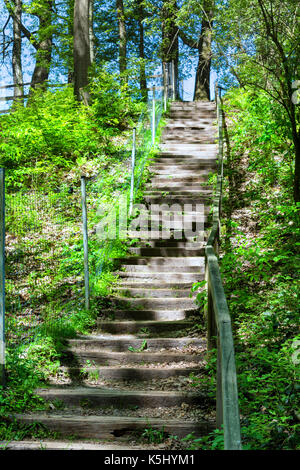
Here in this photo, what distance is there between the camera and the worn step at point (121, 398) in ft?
12.8

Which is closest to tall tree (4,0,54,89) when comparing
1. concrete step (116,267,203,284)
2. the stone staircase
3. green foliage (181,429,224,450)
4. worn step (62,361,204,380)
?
the stone staircase

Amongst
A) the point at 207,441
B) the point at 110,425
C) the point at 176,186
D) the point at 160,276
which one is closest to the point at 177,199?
the point at 176,186

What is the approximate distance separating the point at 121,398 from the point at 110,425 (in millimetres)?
446

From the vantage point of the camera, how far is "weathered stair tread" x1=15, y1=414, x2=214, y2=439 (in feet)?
11.2

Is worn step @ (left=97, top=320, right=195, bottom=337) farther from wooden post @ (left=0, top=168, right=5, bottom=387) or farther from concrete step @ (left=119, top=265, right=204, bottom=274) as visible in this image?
wooden post @ (left=0, top=168, right=5, bottom=387)

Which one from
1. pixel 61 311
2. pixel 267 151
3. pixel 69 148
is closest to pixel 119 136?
pixel 69 148

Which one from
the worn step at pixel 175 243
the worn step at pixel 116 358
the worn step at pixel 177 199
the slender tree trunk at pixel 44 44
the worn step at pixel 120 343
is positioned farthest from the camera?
the slender tree trunk at pixel 44 44

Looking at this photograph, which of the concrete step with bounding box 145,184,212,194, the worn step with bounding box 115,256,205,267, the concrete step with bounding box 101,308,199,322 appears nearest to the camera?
the concrete step with bounding box 101,308,199,322

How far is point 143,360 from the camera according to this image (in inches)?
185

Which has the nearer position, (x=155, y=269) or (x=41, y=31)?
(x=155, y=269)

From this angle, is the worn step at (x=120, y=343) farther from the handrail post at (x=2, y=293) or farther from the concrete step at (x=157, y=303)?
the handrail post at (x=2, y=293)

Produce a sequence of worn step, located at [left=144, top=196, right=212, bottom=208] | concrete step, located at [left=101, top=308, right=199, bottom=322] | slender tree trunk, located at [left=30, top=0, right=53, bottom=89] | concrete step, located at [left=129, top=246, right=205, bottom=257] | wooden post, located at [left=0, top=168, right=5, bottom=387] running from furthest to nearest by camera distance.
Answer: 1. slender tree trunk, located at [left=30, top=0, right=53, bottom=89]
2. worn step, located at [left=144, top=196, right=212, bottom=208]
3. concrete step, located at [left=129, top=246, right=205, bottom=257]
4. concrete step, located at [left=101, top=308, right=199, bottom=322]
5. wooden post, located at [left=0, top=168, right=5, bottom=387]

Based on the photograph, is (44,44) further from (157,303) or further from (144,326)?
(144,326)

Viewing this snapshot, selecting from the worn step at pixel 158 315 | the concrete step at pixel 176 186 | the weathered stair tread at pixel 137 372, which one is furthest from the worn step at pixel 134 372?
the concrete step at pixel 176 186
